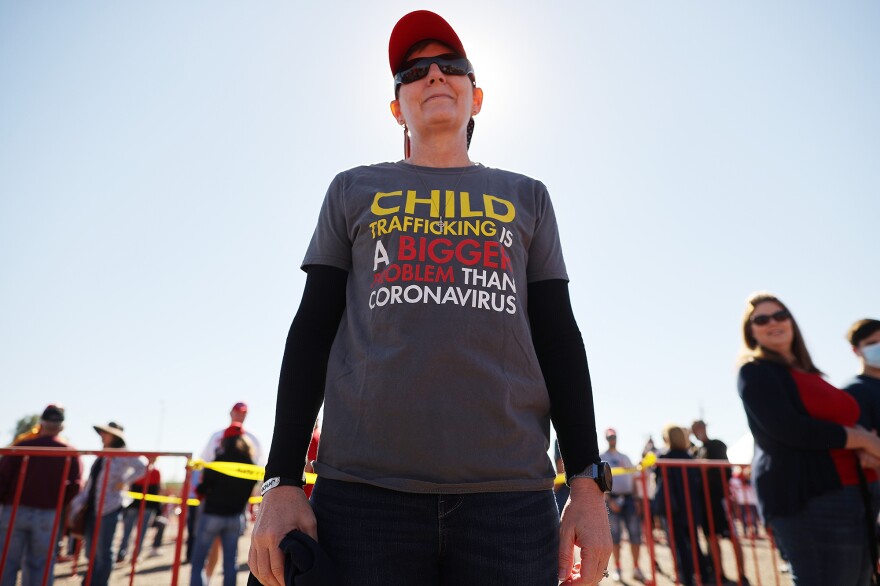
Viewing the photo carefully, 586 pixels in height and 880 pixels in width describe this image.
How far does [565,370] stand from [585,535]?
39 centimetres

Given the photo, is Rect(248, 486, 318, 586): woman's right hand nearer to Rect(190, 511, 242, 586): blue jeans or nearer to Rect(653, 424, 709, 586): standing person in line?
Rect(190, 511, 242, 586): blue jeans

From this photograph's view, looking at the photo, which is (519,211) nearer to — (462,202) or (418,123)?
(462,202)

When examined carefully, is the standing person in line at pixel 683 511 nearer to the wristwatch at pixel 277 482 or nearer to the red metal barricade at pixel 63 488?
the red metal barricade at pixel 63 488

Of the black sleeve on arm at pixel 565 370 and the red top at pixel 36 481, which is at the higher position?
the black sleeve on arm at pixel 565 370

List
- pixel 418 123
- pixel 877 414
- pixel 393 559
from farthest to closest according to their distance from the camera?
1. pixel 877 414
2. pixel 418 123
3. pixel 393 559

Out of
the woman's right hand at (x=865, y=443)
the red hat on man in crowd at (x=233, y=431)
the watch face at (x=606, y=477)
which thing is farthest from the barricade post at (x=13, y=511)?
the woman's right hand at (x=865, y=443)

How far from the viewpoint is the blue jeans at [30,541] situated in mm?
5668

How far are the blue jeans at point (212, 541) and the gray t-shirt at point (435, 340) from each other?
566cm

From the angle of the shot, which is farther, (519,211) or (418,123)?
(418,123)

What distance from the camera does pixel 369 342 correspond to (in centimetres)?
138

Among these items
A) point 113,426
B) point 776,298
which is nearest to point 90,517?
point 113,426

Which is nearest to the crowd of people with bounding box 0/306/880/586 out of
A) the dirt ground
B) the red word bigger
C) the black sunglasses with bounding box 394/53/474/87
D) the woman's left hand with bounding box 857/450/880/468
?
the woman's left hand with bounding box 857/450/880/468

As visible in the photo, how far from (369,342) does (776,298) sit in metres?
2.88

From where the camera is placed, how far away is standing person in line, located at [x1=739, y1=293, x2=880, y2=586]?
103 inches
